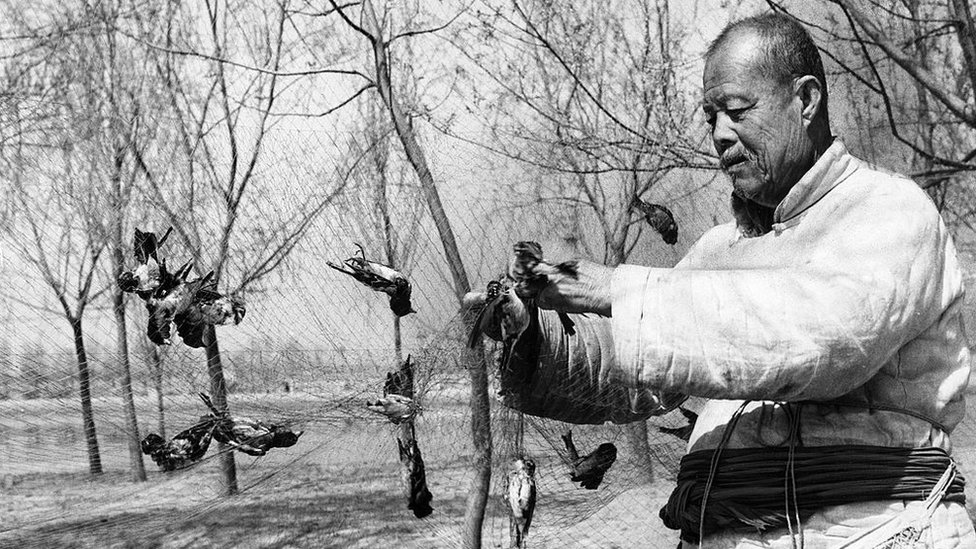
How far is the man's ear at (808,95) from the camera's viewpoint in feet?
4.85

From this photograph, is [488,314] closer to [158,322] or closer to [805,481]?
[805,481]

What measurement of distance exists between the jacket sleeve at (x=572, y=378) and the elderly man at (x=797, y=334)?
1 cm

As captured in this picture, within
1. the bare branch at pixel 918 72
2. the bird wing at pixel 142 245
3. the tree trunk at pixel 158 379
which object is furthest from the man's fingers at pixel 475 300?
the bare branch at pixel 918 72

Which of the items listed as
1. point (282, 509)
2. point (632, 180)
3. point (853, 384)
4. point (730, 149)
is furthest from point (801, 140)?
point (282, 509)

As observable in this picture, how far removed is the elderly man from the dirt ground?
1.14m

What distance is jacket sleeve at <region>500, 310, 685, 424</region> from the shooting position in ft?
5.64

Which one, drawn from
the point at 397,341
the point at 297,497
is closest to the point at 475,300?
the point at 397,341

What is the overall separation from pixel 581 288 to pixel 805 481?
49cm

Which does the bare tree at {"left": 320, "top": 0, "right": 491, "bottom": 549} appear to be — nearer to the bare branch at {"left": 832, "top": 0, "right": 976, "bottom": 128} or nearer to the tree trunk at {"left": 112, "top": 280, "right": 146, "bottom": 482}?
the tree trunk at {"left": 112, "top": 280, "right": 146, "bottom": 482}

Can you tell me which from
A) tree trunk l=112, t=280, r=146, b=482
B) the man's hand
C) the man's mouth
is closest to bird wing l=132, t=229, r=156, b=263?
tree trunk l=112, t=280, r=146, b=482

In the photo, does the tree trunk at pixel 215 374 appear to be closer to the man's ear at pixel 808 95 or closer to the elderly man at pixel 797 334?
the elderly man at pixel 797 334

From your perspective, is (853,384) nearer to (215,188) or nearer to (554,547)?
(215,188)

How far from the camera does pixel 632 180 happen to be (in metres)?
5.39

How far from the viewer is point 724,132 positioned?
58.6 inches
